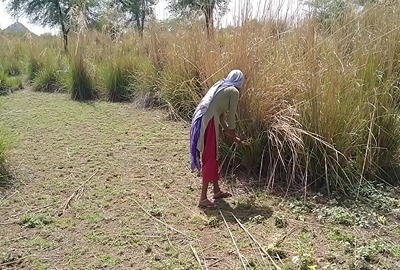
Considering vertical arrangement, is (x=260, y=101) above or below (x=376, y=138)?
above

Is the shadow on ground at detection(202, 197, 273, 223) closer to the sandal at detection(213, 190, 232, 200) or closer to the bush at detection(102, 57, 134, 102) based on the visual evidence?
the sandal at detection(213, 190, 232, 200)

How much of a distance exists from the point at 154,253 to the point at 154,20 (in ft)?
18.7

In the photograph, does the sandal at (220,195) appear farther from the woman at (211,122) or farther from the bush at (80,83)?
the bush at (80,83)

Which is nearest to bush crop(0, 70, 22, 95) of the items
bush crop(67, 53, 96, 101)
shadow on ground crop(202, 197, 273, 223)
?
bush crop(67, 53, 96, 101)

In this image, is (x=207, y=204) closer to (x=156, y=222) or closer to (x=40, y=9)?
(x=156, y=222)

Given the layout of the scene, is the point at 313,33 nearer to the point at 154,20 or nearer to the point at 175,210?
the point at 175,210

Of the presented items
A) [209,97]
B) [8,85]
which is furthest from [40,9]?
[209,97]

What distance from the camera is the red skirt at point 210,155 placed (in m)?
3.20

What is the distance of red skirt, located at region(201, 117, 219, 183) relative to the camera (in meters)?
3.20

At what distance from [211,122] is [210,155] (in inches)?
10.8

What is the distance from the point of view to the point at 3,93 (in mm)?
8680

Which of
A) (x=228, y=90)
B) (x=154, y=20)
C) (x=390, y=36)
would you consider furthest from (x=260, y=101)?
(x=154, y=20)

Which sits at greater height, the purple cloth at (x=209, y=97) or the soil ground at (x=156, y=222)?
the purple cloth at (x=209, y=97)

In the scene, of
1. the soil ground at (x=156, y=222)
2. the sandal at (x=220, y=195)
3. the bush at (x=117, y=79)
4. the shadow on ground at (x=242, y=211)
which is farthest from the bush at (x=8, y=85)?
the shadow on ground at (x=242, y=211)
